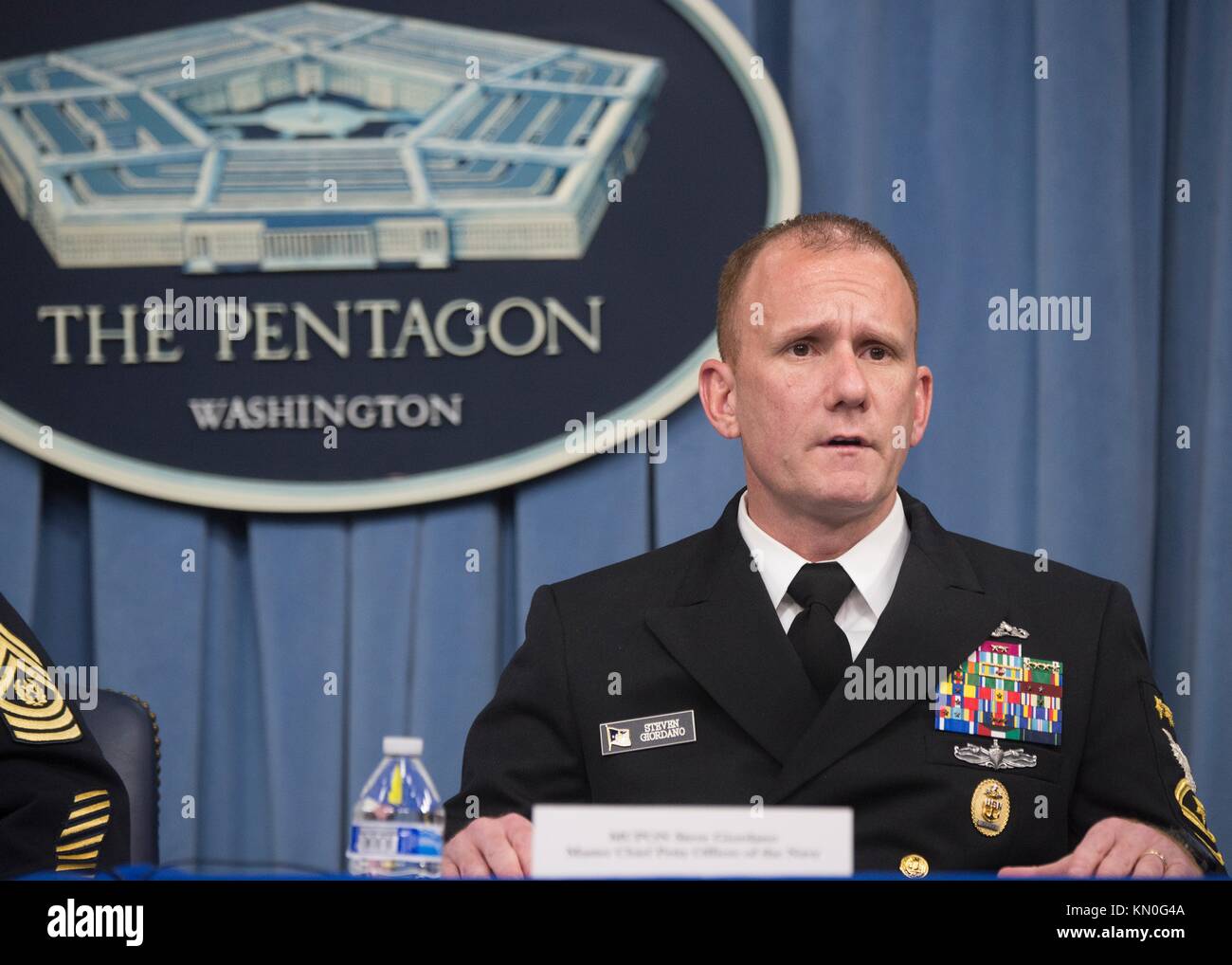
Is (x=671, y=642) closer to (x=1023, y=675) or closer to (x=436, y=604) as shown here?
(x=1023, y=675)

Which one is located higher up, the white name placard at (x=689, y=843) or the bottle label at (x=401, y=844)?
the white name placard at (x=689, y=843)

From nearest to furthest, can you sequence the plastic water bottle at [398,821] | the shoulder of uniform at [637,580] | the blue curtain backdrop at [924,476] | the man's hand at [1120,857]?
the man's hand at [1120,857], the plastic water bottle at [398,821], the shoulder of uniform at [637,580], the blue curtain backdrop at [924,476]

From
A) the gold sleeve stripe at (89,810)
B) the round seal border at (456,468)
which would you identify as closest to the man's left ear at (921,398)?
the round seal border at (456,468)

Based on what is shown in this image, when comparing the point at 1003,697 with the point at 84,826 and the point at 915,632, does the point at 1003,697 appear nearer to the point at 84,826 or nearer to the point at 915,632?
the point at 915,632

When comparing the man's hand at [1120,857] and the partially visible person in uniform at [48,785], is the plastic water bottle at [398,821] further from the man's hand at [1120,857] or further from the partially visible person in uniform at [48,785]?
the man's hand at [1120,857]

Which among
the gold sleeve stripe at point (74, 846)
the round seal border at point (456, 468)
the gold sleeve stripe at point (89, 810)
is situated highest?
the round seal border at point (456, 468)

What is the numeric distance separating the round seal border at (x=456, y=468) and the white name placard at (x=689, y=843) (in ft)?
5.09

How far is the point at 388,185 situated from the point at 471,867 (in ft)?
5.32

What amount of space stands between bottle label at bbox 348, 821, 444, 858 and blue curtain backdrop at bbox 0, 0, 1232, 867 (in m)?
0.91

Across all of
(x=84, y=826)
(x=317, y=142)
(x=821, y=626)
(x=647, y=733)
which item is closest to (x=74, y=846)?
(x=84, y=826)

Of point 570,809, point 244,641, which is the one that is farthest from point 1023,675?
point 244,641

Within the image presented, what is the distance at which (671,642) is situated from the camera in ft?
5.88

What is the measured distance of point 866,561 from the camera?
70.9 inches

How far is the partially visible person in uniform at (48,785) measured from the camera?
1.68m
